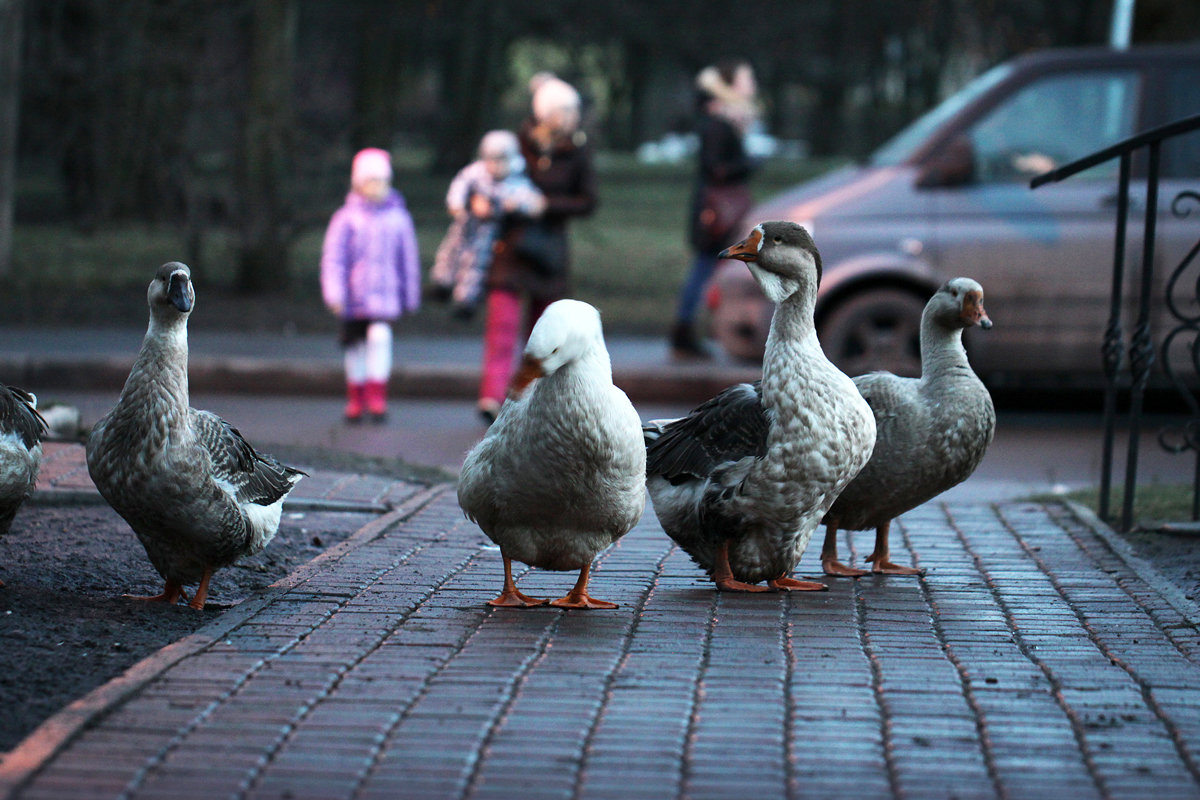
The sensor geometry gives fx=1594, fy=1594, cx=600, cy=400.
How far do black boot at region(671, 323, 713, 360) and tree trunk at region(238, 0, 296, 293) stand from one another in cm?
505

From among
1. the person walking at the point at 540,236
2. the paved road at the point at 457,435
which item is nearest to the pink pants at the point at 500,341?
the person walking at the point at 540,236

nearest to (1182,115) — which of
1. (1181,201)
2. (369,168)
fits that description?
(1181,201)

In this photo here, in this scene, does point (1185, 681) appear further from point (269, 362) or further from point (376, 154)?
point (269, 362)

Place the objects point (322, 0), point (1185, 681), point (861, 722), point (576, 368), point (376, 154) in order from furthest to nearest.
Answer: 1. point (322, 0)
2. point (376, 154)
3. point (576, 368)
4. point (1185, 681)
5. point (861, 722)

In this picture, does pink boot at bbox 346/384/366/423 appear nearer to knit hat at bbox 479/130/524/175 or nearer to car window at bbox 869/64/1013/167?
knit hat at bbox 479/130/524/175

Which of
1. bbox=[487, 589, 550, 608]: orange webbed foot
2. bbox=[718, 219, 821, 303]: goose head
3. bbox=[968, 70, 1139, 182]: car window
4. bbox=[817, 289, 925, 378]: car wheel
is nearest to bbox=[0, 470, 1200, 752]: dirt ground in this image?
bbox=[487, 589, 550, 608]: orange webbed foot

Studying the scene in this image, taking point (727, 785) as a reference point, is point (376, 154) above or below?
above

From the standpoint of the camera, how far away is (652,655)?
4.70 meters

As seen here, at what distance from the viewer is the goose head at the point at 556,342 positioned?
4816mm

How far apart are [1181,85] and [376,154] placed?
5.48 metres

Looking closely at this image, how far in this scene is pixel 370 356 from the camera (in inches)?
420

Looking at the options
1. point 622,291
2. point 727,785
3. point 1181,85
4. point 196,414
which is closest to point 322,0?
point 622,291

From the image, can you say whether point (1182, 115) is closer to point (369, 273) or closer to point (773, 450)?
point (369, 273)

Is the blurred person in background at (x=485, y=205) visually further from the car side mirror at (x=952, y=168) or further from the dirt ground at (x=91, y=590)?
the dirt ground at (x=91, y=590)
